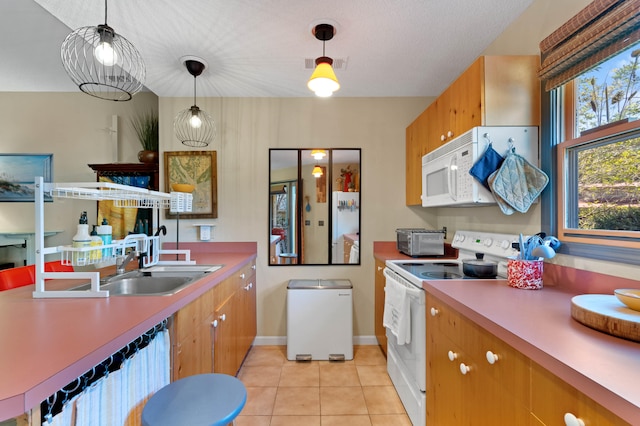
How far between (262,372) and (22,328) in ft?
5.89

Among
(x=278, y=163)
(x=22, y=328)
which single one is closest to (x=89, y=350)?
(x=22, y=328)

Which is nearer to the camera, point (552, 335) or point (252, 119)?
point (552, 335)

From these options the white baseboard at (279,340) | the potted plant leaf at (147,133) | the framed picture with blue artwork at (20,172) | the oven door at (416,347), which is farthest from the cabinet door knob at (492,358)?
the framed picture with blue artwork at (20,172)

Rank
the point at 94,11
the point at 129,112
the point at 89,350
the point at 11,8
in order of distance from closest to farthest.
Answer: the point at 89,350, the point at 94,11, the point at 11,8, the point at 129,112

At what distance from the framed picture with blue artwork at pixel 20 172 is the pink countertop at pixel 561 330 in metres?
4.27

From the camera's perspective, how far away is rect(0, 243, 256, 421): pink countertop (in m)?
0.58

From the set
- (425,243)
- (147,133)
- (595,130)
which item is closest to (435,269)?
(425,243)

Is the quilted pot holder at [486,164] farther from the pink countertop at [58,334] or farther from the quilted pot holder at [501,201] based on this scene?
the pink countertop at [58,334]

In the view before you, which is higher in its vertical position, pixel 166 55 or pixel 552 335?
pixel 166 55

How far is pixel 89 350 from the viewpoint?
71 centimetres

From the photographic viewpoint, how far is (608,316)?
2.58 feet

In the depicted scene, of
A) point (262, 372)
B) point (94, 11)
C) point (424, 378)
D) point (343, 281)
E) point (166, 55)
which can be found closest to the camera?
point (424, 378)

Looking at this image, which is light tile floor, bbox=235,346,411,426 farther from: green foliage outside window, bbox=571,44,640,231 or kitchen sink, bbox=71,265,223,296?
green foliage outside window, bbox=571,44,640,231

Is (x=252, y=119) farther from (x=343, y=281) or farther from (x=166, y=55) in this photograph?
(x=343, y=281)
